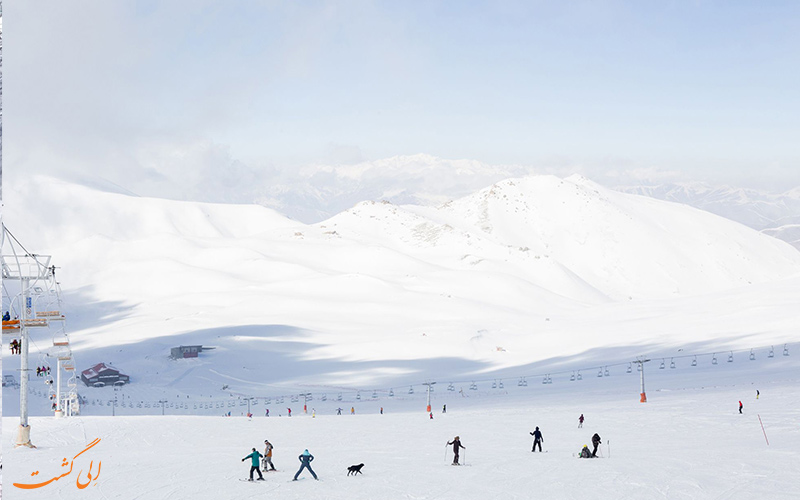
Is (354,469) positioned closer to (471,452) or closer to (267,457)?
(267,457)

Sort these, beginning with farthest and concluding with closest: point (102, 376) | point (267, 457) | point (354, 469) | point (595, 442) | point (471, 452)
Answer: point (102, 376) → point (471, 452) → point (595, 442) → point (267, 457) → point (354, 469)

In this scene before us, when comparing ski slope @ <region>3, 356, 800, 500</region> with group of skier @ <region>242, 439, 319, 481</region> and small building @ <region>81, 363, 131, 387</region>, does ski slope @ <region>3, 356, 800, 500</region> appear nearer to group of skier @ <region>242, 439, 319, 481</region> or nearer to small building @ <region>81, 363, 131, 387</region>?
group of skier @ <region>242, 439, 319, 481</region>

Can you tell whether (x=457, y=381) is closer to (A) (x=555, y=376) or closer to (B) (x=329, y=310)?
(A) (x=555, y=376)

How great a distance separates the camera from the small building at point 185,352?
115 m

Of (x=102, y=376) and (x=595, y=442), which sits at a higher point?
(x=102, y=376)

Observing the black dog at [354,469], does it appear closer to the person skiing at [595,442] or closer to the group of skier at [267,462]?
the group of skier at [267,462]

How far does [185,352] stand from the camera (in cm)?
11556

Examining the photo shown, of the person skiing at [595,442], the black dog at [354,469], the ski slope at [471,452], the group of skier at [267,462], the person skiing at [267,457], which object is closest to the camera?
the ski slope at [471,452]

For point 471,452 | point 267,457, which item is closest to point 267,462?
point 267,457

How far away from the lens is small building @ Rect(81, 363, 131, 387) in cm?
10088

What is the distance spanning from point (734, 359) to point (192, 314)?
103m

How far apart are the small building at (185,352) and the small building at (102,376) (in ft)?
37.8

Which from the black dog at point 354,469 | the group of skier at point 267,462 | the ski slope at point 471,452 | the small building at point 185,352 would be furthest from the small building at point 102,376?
the black dog at point 354,469

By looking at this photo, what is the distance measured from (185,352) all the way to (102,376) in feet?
50.9
